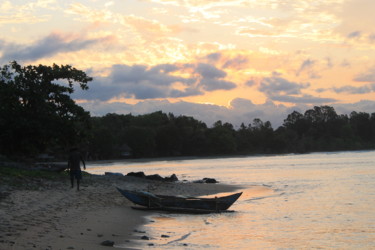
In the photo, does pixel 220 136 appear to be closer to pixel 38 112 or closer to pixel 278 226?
pixel 38 112

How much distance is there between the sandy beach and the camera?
11.8 meters

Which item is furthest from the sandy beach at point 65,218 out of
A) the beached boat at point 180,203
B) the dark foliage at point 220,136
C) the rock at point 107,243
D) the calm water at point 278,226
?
the dark foliage at point 220,136

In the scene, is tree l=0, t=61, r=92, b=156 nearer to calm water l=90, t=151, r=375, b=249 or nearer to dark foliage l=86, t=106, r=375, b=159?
calm water l=90, t=151, r=375, b=249

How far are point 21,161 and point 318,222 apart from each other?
76.1 ft

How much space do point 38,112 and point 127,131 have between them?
8855cm

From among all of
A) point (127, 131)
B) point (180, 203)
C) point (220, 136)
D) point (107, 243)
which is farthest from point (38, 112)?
point (220, 136)

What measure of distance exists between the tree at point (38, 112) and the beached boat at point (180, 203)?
1280 cm

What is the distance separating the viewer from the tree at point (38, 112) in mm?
32250

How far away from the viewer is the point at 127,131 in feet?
397

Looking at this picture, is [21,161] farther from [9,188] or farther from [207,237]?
[207,237]

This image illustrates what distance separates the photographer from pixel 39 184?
24.3 metres

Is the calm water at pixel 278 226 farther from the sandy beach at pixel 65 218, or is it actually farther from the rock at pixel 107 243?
the rock at pixel 107 243

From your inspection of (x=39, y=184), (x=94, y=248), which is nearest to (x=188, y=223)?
(x=94, y=248)

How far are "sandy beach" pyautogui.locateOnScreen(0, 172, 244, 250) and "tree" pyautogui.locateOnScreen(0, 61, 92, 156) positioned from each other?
659 cm
